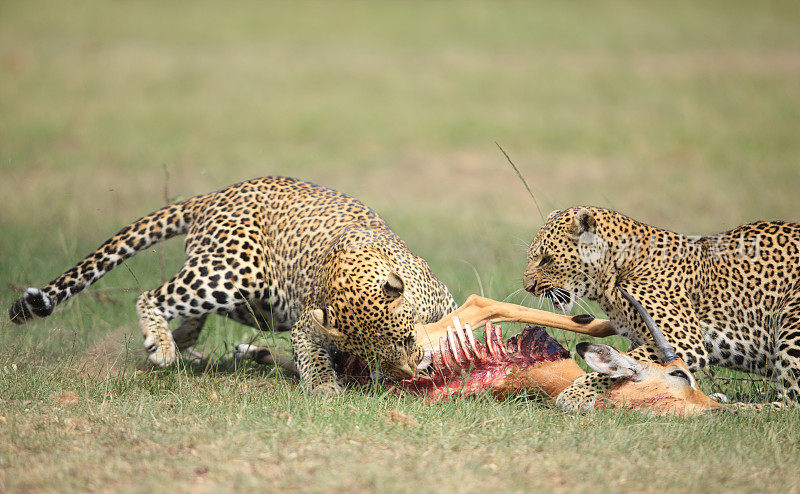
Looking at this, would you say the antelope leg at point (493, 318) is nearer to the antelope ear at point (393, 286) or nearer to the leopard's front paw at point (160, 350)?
the antelope ear at point (393, 286)

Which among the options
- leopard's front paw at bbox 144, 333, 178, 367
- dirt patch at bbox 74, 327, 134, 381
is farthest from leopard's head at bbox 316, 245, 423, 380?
dirt patch at bbox 74, 327, 134, 381

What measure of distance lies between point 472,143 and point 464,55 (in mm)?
10387

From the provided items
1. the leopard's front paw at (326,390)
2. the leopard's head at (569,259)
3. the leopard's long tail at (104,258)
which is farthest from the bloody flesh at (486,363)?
the leopard's long tail at (104,258)

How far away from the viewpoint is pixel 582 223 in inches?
273

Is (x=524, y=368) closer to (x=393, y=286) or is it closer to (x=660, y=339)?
(x=660, y=339)

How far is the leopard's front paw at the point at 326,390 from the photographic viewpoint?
6625 millimetres

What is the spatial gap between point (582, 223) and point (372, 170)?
13183mm

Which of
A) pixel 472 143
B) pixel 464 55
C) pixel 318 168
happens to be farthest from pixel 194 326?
pixel 464 55

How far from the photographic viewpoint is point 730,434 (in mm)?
5836

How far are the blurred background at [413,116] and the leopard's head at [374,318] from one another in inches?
90.3

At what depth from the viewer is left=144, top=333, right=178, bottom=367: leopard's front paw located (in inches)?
282

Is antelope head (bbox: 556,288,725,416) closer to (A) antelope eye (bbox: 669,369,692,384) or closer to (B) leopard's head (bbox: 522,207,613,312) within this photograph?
(A) antelope eye (bbox: 669,369,692,384)

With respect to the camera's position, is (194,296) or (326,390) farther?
(194,296)

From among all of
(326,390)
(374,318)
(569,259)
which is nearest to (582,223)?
(569,259)
